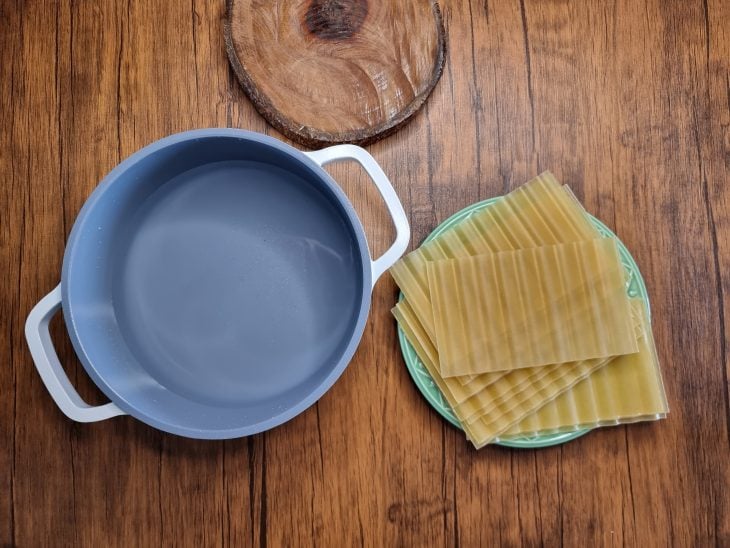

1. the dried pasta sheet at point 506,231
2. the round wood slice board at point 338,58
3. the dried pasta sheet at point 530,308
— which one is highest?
the round wood slice board at point 338,58

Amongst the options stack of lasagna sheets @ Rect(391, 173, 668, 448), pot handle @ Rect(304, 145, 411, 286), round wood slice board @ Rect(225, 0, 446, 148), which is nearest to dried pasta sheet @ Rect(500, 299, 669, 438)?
stack of lasagna sheets @ Rect(391, 173, 668, 448)

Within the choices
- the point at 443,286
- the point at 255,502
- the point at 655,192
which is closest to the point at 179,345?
the point at 255,502

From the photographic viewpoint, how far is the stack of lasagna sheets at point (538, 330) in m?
0.71

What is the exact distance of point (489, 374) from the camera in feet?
2.36

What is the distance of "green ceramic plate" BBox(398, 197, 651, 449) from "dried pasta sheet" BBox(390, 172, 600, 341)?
1cm

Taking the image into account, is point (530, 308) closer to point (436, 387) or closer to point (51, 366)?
point (436, 387)

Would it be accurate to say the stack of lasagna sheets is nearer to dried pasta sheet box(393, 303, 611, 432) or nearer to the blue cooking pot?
dried pasta sheet box(393, 303, 611, 432)

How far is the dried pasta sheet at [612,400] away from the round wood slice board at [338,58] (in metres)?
0.38

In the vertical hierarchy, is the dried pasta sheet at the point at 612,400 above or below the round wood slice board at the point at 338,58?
below

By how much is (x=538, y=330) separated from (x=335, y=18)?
440mm

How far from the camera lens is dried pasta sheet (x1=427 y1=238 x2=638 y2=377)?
707 mm

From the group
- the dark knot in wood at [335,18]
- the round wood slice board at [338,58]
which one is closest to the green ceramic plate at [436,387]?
the round wood slice board at [338,58]

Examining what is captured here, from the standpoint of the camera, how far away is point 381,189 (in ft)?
2.26

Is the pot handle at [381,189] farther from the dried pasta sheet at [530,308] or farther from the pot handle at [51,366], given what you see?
the pot handle at [51,366]
